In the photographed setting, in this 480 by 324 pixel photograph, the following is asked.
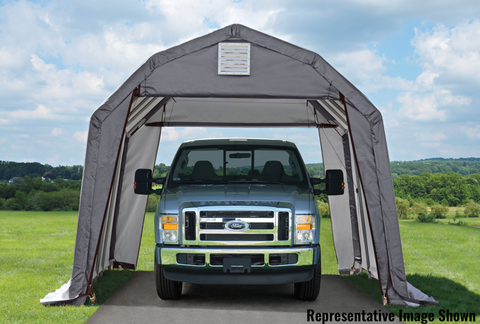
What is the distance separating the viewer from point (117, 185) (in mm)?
8719

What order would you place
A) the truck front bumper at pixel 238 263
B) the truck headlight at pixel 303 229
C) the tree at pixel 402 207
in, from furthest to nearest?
the tree at pixel 402 207 < the truck headlight at pixel 303 229 < the truck front bumper at pixel 238 263

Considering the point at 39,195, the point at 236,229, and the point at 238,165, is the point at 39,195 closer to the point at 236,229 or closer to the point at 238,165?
the point at 238,165

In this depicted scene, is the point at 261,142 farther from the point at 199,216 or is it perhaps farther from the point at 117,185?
the point at 117,185

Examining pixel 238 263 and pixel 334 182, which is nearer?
pixel 238 263

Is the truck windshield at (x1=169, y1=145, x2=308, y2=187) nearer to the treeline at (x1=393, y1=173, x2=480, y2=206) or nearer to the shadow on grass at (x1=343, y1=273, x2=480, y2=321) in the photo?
the shadow on grass at (x1=343, y1=273, x2=480, y2=321)

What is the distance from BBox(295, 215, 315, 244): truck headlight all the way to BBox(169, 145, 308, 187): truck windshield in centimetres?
107

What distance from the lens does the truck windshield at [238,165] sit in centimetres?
705

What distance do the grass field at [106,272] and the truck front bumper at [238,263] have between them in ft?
4.38

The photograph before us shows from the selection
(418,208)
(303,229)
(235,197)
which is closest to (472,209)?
(418,208)

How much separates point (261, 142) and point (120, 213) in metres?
3.43

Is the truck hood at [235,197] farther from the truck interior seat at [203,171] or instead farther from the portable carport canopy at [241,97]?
the portable carport canopy at [241,97]

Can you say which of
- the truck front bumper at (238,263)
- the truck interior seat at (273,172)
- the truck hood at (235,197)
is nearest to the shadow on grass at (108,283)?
the truck front bumper at (238,263)

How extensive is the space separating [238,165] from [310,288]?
210 cm

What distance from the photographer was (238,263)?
5852 mm
